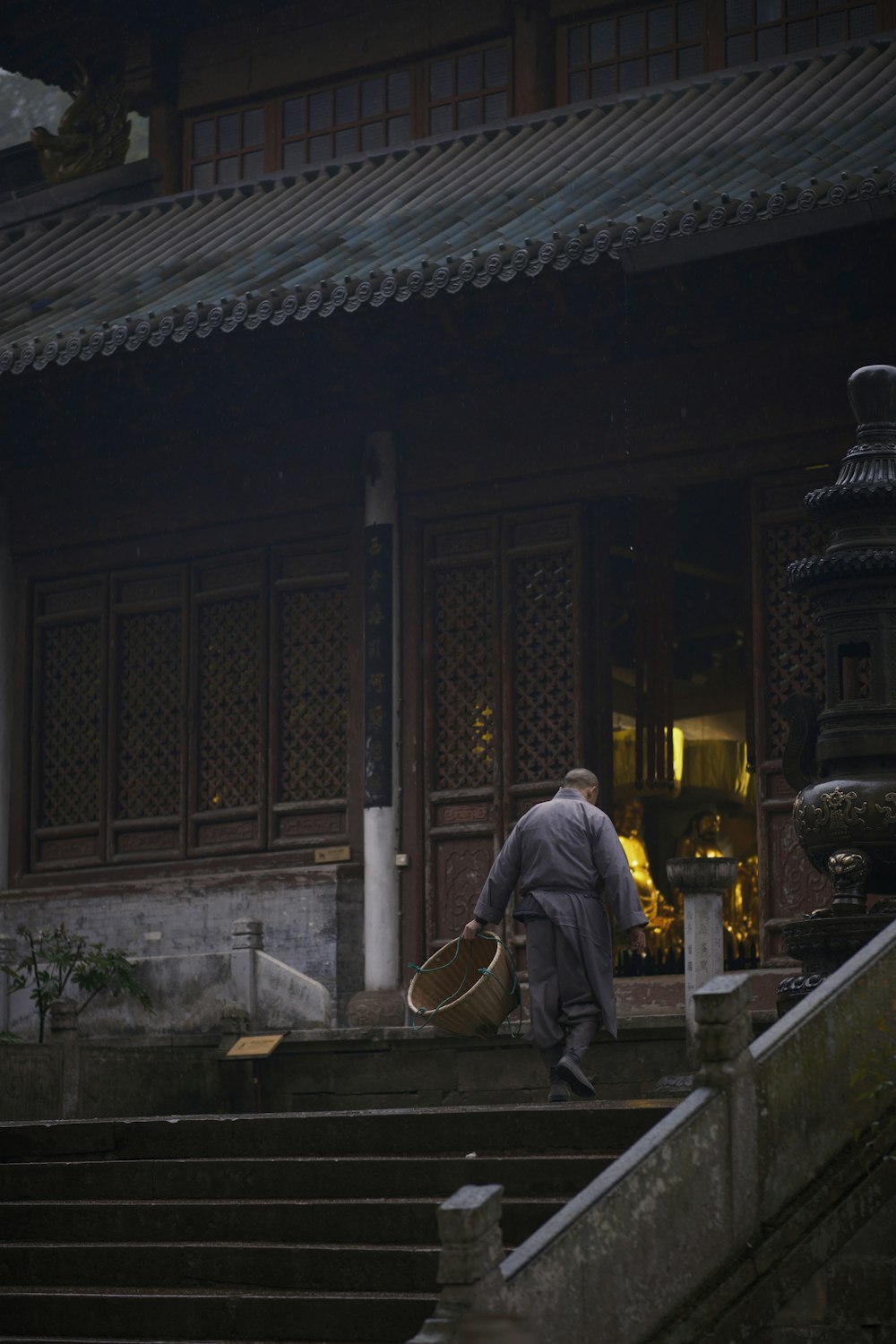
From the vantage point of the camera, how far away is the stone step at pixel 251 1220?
24.6ft

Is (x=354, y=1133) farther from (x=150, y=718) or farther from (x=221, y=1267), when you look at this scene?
(x=150, y=718)

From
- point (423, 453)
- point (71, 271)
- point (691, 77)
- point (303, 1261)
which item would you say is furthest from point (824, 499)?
point (71, 271)

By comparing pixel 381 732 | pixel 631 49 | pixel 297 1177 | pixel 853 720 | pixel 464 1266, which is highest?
pixel 631 49

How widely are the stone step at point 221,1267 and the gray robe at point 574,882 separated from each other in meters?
2.10

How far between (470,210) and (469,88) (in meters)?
2.50

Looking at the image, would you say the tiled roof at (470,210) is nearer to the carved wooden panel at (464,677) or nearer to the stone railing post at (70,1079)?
the carved wooden panel at (464,677)

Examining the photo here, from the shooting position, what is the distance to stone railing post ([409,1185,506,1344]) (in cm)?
579

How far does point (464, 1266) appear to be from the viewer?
19.0ft

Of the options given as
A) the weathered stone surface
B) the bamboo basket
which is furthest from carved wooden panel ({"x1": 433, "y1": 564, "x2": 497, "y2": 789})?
the bamboo basket

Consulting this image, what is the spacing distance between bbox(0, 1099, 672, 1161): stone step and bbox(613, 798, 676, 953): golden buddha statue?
27.0 ft

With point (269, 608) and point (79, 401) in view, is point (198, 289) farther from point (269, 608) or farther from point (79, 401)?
point (269, 608)

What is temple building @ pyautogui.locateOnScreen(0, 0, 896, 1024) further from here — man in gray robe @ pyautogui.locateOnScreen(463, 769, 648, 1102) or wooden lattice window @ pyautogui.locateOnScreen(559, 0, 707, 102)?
man in gray robe @ pyautogui.locateOnScreen(463, 769, 648, 1102)

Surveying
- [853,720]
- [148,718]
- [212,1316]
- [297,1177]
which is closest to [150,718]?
[148,718]

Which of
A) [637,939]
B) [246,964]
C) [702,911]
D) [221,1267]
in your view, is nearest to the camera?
[221,1267]
